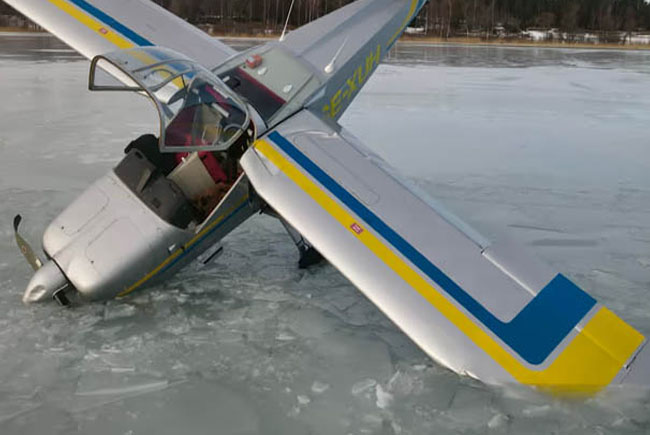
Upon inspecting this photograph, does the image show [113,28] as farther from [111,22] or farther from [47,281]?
[47,281]

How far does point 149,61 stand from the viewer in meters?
4.47

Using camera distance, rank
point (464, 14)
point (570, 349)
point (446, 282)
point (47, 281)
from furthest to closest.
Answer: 1. point (464, 14)
2. point (47, 281)
3. point (446, 282)
4. point (570, 349)

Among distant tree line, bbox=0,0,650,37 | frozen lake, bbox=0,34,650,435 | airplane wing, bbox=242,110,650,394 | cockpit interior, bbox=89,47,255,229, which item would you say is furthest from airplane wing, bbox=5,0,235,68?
Answer: distant tree line, bbox=0,0,650,37

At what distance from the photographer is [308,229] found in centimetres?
403

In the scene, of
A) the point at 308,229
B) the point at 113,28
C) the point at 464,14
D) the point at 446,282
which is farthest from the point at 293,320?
the point at 464,14

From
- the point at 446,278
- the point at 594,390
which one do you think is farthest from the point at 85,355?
the point at 594,390

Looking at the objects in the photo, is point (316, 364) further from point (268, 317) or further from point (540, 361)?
point (540, 361)

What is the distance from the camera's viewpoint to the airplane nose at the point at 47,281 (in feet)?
14.5

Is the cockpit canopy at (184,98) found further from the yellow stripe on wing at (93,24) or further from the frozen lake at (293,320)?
the yellow stripe on wing at (93,24)

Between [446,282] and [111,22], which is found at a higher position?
[111,22]

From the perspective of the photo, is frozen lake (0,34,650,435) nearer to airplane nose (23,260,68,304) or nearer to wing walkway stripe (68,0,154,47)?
airplane nose (23,260,68,304)

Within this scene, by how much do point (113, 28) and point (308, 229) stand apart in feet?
13.4

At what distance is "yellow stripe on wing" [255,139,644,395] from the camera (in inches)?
135

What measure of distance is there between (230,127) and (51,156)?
16.4 feet
